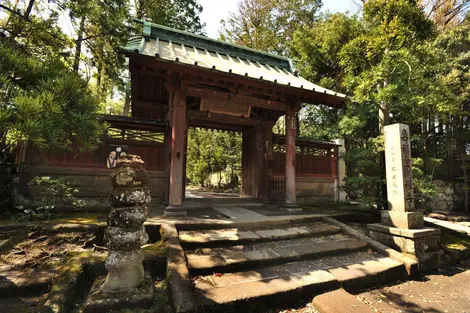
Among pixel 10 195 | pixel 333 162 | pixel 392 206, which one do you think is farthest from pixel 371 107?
pixel 10 195

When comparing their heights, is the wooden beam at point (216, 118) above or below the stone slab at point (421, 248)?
above

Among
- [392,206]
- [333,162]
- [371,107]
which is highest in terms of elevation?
[371,107]

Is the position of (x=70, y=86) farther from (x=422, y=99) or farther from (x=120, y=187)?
(x=422, y=99)

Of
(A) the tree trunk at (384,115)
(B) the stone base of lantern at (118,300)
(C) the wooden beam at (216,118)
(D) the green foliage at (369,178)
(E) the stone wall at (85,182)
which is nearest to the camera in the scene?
(B) the stone base of lantern at (118,300)

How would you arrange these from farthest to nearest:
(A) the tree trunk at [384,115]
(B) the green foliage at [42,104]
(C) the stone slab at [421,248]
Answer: (A) the tree trunk at [384,115] → (C) the stone slab at [421,248] → (B) the green foliage at [42,104]

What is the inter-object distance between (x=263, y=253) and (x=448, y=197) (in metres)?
16.4

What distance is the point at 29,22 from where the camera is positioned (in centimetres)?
573

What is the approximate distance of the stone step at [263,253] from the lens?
12.4 feet

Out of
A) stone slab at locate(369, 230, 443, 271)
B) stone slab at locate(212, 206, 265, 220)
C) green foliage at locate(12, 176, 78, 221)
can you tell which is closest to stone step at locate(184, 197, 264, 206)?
→ stone slab at locate(212, 206, 265, 220)

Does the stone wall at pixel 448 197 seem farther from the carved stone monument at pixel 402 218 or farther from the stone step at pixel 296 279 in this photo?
the stone step at pixel 296 279

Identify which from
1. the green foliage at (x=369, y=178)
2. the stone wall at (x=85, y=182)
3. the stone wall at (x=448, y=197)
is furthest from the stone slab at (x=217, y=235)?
the stone wall at (x=448, y=197)

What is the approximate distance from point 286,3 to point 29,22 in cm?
1618

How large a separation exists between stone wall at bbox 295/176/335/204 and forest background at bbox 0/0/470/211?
156cm

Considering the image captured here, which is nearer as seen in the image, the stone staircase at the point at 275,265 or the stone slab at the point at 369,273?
the stone staircase at the point at 275,265
